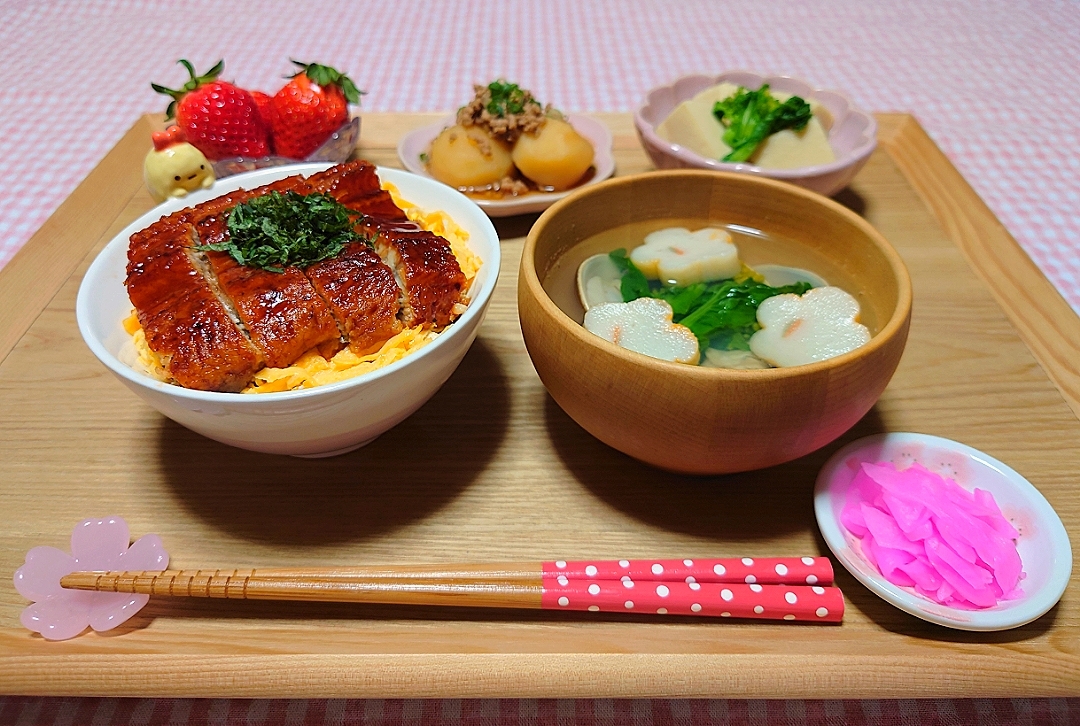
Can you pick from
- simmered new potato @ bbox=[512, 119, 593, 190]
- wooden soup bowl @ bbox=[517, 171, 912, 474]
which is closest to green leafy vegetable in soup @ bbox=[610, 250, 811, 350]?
wooden soup bowl @ bbox=[517, 171, 912, 474]

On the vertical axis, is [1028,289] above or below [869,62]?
above

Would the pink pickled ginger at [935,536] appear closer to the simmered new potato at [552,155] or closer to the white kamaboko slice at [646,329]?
the white kamaboko slice at [646,329]

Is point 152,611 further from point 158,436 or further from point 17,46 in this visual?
point 17,46

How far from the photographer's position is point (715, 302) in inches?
48.0

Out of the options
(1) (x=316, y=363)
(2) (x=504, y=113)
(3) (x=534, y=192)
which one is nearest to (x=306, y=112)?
(2) (x=504, y=113)

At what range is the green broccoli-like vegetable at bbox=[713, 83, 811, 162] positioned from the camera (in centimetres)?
185

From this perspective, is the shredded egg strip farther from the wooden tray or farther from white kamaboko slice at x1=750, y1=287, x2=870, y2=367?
white kamaboko slice at x1=750, y1=287, x2=870, y2=367

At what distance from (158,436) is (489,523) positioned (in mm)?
616

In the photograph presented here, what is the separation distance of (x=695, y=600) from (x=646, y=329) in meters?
0.41

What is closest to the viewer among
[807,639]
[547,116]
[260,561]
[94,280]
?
[807,639]

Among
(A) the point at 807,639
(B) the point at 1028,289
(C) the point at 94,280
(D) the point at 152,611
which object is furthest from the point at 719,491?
(C) the point at 94,280

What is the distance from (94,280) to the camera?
1185 mm

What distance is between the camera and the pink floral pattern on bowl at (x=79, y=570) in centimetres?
95

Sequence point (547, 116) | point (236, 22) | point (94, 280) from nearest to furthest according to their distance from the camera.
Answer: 1. point (94, 280)
2. point (547, 116)
3. point (236, 22)
